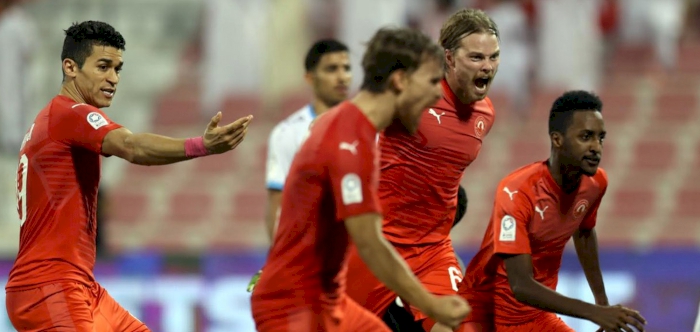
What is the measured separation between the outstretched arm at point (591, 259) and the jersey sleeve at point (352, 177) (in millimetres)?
2345

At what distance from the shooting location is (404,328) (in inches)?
284

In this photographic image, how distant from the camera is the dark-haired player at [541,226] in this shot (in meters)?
6.65

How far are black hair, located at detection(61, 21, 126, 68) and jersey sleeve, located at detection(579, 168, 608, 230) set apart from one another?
2711 millimetres

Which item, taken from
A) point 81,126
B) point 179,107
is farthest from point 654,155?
point 81,126

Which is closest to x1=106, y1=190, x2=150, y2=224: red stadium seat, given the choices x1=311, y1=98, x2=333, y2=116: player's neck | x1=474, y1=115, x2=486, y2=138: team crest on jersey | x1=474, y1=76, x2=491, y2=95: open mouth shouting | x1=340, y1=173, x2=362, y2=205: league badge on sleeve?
x1=311, y1=98, x2=333, y2=116: player's neck

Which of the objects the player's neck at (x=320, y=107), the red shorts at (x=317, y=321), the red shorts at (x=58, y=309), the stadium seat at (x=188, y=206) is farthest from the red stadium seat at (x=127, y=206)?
the red shorts at (x=317, y=321)

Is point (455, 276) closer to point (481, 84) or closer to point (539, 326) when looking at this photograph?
point (539, 326)

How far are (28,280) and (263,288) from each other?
1.51 metres

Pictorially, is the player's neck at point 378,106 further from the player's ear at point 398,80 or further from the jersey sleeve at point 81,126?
the jersey sleeve at point 81,126

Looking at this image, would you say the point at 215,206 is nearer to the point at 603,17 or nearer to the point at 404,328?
the point at 603,17

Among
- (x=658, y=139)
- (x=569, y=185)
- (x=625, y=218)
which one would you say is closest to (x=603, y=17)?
(x=658, y=139)

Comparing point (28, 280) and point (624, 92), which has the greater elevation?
point (624, 92)

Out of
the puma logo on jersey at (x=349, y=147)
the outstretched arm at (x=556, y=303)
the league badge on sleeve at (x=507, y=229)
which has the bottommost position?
the outstretched arm at (x=556, y=303)

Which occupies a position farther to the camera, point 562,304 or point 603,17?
point 603,17
